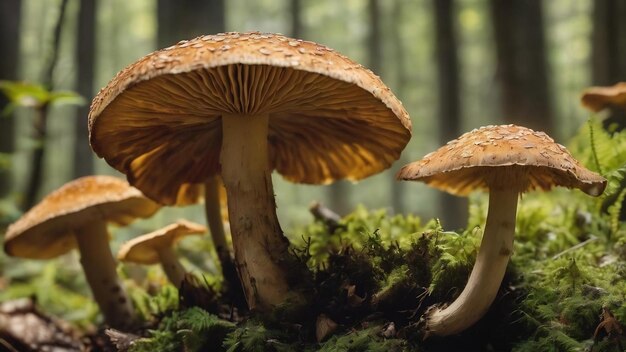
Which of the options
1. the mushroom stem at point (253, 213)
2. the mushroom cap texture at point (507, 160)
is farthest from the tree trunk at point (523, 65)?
the mushroom stem at point (253, 213)

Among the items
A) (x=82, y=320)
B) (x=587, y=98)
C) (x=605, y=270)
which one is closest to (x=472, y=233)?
(x=605, y=270)

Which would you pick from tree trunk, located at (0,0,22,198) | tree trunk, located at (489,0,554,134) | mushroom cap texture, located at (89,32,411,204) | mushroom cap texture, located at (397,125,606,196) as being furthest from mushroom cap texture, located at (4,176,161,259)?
tree trunk, located at (489,0,554,134)

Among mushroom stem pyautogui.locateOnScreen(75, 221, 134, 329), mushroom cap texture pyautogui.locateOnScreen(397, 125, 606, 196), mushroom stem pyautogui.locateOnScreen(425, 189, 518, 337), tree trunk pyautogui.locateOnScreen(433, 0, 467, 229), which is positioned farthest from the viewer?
tree trunk pyautogui.locateOnScreen(433, 0, 467, 229)

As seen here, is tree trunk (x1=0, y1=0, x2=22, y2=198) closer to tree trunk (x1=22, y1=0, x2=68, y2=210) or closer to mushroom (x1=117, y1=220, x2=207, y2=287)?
tree trunk (x1=22, y1=0, x2=68, y2=210)

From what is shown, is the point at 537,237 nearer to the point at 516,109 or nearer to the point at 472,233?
the point at 472,233

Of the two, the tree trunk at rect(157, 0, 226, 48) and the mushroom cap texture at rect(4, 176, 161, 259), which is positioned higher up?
the tree trunk at rect(157, 0, 226, 48)

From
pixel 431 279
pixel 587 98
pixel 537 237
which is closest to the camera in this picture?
pixel 431 279
